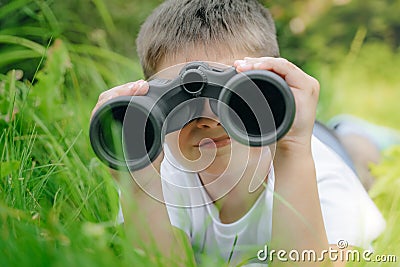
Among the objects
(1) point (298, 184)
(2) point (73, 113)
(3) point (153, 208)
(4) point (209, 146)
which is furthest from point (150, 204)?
(2) point (73, 113)

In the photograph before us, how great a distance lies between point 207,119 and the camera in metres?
1.12

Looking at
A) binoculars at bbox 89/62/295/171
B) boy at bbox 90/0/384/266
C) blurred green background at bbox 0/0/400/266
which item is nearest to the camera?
blurred green background at bbox 0/0/400/266

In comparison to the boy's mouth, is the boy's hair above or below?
above

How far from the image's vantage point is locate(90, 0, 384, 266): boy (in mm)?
1099

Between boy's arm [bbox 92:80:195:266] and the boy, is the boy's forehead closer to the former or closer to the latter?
the boy

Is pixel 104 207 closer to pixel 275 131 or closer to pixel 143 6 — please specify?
pixel 275 131

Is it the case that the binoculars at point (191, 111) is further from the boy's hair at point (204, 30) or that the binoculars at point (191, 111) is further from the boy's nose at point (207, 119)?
the boy's hair at point (204, 30)

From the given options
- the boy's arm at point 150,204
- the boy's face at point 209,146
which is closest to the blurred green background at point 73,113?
the boy's arm at point 150,204

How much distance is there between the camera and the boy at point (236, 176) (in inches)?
43.3

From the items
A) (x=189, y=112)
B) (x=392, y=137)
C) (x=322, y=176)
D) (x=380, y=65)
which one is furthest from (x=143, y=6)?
(x=380, y=65)

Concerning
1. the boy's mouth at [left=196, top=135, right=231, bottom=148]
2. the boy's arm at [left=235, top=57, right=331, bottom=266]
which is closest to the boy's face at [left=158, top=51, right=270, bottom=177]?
the boy's mouth at [left=196, top=135, right=231, bottom=148]

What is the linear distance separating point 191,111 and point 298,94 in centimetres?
18

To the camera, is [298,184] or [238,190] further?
[238,190]

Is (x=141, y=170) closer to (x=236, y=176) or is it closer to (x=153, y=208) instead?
(x=153, y=208)
